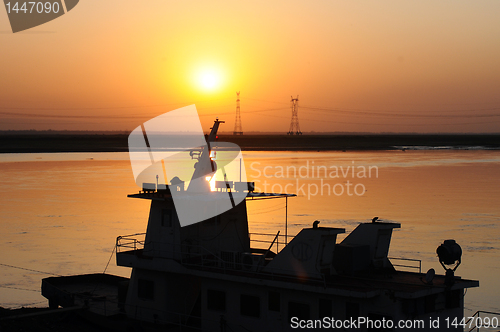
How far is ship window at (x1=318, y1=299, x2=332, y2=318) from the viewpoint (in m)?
16.5

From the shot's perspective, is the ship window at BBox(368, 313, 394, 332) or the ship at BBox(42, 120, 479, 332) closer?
the ship window at BBox(368, 313, 394, 332)

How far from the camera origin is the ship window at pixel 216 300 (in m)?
18.8

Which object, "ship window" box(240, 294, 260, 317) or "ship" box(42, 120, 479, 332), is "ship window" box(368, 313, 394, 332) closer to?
"ship" box(42, 120, 479, 332)

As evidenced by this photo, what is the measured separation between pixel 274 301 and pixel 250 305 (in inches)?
38.3

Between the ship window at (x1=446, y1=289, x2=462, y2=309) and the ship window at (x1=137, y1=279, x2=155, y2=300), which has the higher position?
the ship window at (x1=446, y1=289, x2=462, y2=309)

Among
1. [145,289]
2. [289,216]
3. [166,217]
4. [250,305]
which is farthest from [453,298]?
[289,216]

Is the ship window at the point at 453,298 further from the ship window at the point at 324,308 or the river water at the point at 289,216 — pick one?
the river water at the point at 289,216

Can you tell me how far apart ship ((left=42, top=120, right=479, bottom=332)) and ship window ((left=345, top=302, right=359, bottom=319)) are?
29 mm

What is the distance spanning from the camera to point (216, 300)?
1894cm

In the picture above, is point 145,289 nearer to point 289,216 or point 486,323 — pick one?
point 486,323

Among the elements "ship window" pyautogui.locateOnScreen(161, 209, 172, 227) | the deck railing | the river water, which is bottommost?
the deck railing

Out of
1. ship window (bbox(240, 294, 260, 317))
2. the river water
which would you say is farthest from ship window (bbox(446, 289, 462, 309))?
the river water

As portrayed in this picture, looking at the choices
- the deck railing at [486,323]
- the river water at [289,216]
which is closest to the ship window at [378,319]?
the deck railing at [486,323]

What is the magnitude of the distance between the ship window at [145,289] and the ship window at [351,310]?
25.6 ft
